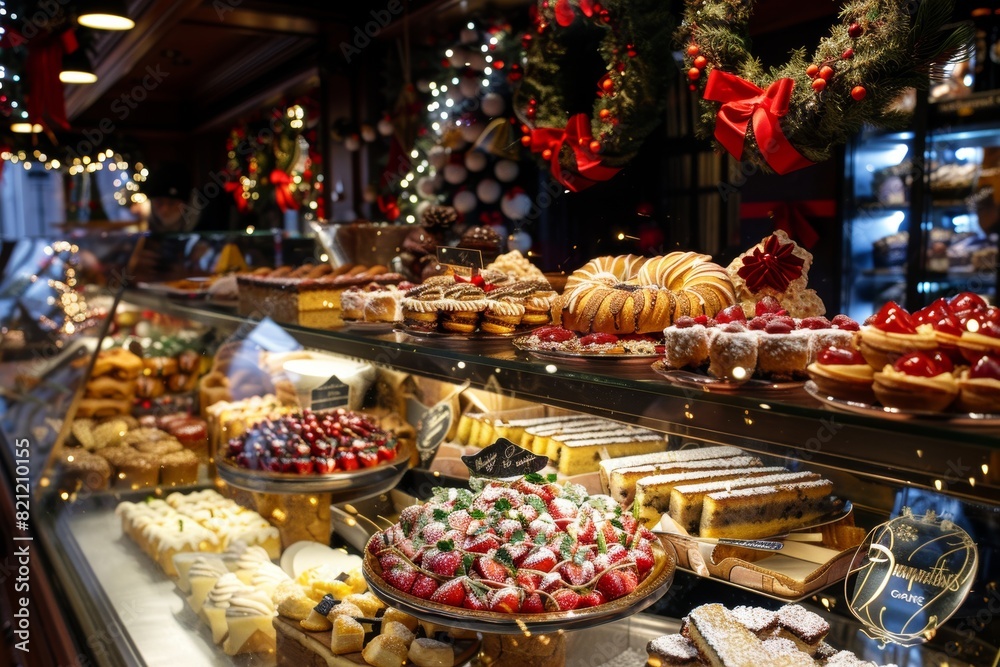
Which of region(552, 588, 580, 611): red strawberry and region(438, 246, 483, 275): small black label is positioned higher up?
region(438, 246, 483, 275): small black label

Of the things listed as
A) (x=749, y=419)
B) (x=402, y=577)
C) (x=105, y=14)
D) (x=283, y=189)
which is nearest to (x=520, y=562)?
(x=402, y=577)

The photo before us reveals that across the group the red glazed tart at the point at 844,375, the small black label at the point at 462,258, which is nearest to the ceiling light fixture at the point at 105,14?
the small black label at the point at 462,258

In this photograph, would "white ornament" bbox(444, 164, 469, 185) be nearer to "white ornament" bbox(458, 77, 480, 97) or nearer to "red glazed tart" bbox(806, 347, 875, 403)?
"white ornament" bbox(458, 77, 480, 97)

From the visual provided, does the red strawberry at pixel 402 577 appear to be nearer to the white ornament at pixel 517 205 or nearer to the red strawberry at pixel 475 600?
the red strawberry at pixel 475 600

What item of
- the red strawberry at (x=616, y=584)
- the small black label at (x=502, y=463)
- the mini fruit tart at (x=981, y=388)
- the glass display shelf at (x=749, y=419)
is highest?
the mini fruit tart at (x=981, y=388)

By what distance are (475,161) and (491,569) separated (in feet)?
13.0

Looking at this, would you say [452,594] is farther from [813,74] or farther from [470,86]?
[470,86]

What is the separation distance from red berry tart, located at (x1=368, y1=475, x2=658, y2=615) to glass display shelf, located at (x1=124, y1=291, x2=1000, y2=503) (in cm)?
32

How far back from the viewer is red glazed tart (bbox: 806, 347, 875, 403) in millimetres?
1116

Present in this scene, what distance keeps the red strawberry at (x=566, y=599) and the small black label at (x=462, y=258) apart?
1156 mm

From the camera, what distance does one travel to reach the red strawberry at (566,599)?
163 cm

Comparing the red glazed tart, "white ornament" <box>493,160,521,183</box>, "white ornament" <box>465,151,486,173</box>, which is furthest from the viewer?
"white ornament" <box>465,151,486,173</box>

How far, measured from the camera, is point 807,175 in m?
4.46

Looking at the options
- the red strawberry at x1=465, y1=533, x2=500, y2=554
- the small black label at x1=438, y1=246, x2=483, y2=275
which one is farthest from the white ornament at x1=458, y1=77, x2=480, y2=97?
the red strawberry at x1=465, y1=533, x2=500, y2=554
